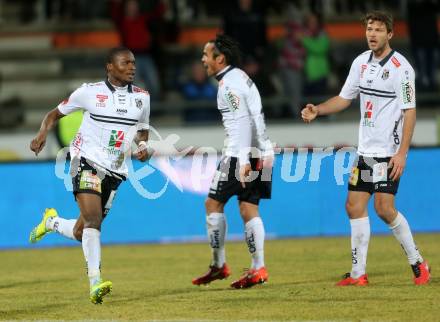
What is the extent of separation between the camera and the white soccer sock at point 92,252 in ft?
29.8

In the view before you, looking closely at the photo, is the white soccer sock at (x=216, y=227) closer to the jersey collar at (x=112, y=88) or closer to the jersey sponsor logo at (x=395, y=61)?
the jersey collar at (x=112, y=88)

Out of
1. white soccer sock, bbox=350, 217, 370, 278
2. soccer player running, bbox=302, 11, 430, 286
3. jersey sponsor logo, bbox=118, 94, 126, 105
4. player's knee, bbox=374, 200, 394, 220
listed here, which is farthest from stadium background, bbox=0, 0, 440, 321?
jersey sponsor logo, bbox=118, 94, 126, 105

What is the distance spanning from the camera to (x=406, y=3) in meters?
21.2

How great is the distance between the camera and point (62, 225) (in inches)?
412

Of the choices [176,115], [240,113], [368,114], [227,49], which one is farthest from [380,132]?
[176,115]

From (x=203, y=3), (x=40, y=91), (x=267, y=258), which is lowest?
(x=267, y=258)

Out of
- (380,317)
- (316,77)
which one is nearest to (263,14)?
(316,77)

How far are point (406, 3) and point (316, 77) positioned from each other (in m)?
3.25

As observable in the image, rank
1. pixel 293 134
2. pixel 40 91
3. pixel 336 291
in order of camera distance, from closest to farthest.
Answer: pixel 336 291 < pixel 293 134 < pixel 40 91

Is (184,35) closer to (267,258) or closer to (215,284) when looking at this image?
(267,258)

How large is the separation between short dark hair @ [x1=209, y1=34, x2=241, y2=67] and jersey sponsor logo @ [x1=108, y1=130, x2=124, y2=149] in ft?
3.97

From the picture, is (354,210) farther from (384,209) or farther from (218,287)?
(218,287)

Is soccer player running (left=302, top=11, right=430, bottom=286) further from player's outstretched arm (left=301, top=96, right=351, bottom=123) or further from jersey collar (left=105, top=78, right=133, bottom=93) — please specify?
jersey collar (left=105, top=78, right=133, bottom=93)

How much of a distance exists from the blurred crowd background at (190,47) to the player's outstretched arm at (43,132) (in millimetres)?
8469
